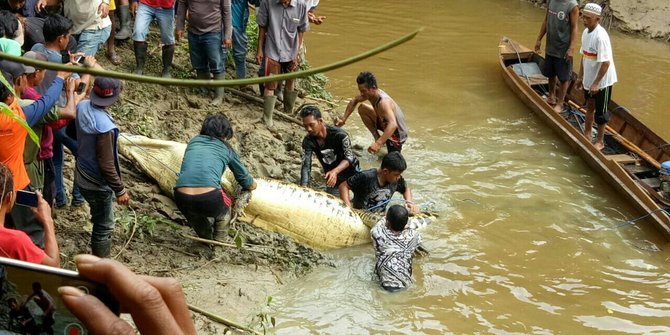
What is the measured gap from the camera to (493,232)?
25.7ft

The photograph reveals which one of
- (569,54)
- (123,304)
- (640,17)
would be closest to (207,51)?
(569,54)

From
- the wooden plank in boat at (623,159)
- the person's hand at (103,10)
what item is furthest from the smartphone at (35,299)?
the wooden plank in boat at (623,159)

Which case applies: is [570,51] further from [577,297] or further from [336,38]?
[336,38]

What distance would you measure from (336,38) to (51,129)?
358 inches

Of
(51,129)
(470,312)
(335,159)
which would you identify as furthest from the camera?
(335,159)

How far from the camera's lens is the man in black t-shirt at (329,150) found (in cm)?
718

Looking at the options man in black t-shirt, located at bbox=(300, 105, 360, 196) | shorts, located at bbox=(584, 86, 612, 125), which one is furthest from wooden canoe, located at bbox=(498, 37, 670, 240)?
man in black t-shirt, located at bbox=(300, 105, 360, 196)

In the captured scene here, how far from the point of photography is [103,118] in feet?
17.1

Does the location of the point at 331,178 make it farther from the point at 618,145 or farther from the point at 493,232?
the point at 618,145

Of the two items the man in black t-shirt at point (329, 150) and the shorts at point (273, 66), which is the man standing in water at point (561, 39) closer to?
the shorts at point (273, 66)

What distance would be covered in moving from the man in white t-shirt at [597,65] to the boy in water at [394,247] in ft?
12.5

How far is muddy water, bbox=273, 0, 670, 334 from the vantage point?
6375 mm

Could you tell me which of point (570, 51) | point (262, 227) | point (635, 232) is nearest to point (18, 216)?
point (262, 227)

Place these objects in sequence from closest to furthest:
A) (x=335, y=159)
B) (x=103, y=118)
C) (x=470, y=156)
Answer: (x=103, y=118) → (x=335, y=159) → (x=470, y=156)
